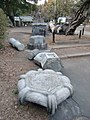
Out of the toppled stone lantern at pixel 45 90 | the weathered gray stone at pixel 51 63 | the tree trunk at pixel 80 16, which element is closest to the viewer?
the toppled stone lantern at pixel 45 90

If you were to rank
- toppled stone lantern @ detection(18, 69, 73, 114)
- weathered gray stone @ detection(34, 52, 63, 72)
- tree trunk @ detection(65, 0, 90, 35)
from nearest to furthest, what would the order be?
toppled stone lantern @ detection(18, 69, 73, 114)
weathered gray stone @ detection(34, 52, 63, 72)
tree trunk @ detection(65, 0, 90, 35)

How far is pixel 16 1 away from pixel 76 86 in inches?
671

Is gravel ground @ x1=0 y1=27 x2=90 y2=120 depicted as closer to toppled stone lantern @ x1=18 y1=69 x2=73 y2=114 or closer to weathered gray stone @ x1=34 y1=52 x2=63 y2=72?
toppled stone lantern @ x1=18 y1=69 x2=73 y2=114

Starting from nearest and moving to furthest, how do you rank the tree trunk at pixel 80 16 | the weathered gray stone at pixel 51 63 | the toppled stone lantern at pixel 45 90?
the toppled stone lantern at pixel 45 90
the weathered gray stone at pixel 51 63
the tree trunk at pixel 80 16

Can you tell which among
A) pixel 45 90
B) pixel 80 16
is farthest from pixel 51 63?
pixel 80 16

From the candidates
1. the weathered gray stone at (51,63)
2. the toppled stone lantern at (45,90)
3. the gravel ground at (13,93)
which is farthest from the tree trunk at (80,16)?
the toppled stone lantern at (45,90)

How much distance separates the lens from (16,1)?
2012cm

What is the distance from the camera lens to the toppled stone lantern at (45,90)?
3475 mm

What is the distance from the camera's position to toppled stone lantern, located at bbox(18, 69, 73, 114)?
3.47m

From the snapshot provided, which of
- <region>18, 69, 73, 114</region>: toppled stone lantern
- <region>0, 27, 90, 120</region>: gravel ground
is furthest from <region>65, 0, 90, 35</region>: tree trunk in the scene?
<region>18, 69, 73, 114</region>: toppled stone lantern

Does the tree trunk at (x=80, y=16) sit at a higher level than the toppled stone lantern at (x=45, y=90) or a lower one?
higher

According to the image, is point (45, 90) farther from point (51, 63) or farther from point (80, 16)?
point (80, 16)

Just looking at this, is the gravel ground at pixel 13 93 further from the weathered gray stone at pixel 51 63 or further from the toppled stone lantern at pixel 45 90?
the weathered gray stone at pixel 51 63

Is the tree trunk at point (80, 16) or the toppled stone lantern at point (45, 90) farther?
the tree trunk at point (80, 16)
